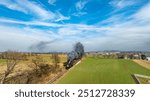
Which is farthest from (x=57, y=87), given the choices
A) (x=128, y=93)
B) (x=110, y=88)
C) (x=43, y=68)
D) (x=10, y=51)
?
(x=43, y=68)

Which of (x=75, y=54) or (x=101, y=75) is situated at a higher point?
(x=75, y=54)

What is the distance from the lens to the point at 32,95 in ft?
13.7

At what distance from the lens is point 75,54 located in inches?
1391

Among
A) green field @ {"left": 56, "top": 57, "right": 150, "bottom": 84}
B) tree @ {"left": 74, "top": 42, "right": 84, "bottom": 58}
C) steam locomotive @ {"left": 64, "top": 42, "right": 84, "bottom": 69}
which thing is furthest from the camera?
tree @ {"left": 74, "top": 42, "right": 84, "bottom": 58}

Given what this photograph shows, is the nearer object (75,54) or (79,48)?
(75,54)

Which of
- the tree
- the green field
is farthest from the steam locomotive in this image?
the green field

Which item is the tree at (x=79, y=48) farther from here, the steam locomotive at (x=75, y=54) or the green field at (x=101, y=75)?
the green field at (x=101, y=75)

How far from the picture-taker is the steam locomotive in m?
32.6

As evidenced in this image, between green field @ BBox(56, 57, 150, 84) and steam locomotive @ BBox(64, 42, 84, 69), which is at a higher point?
steam locomotive @ BBox(64, 42, 84, 69)

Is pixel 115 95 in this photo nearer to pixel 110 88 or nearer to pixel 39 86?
pixel 110 88

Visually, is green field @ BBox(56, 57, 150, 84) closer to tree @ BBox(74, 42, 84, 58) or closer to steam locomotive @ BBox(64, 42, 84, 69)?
steam locomotive @ BBox(64, 42, 84, 69)

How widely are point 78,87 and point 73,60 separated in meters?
28.9

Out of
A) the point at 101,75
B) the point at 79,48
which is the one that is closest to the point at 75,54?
the point at 79,48

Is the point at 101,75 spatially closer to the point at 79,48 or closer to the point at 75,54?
the point at 75,54
